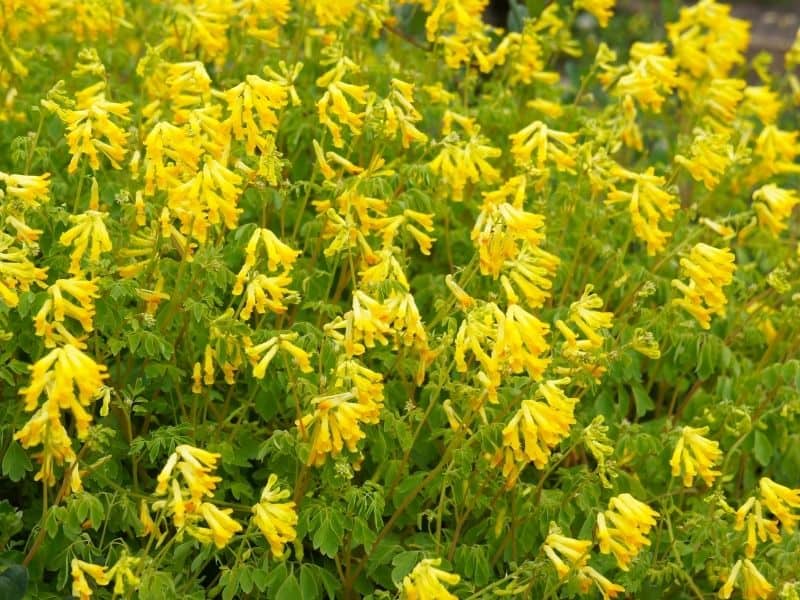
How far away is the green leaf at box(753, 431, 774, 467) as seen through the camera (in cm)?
347

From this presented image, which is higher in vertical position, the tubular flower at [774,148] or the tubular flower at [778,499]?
the tubular flower at [774,148]

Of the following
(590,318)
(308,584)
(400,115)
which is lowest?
(308,584)

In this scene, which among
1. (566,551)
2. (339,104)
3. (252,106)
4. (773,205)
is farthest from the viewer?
(773,205)

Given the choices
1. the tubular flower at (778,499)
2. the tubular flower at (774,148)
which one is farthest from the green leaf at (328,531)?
the tubular flower at (774,148)

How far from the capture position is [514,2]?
15.7 ft

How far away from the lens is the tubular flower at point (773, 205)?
3.60 metres

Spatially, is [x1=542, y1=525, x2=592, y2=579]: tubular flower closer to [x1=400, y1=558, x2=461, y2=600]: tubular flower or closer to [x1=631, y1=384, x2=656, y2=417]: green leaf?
[x1=400, y1=558, x2=461, y2=600]: tubular flower

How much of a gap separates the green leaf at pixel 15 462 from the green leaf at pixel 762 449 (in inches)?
77.6

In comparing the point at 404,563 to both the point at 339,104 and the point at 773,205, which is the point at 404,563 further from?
the point at 773,205

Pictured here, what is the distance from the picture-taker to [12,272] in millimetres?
2678

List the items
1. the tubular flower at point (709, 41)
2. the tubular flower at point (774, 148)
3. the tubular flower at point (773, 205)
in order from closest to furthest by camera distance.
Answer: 1. the tubular flower at point (773, 205)
2. the tubular flower at point (774, 148)
3. the tubular flower at point (709, 41)

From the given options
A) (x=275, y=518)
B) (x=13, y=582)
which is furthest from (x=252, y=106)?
(x=13, y=582)

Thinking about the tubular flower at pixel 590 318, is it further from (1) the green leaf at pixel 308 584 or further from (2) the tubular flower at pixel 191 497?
(2) the tubular flower at pixel 191 497

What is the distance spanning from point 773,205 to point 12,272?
7.11 ft
